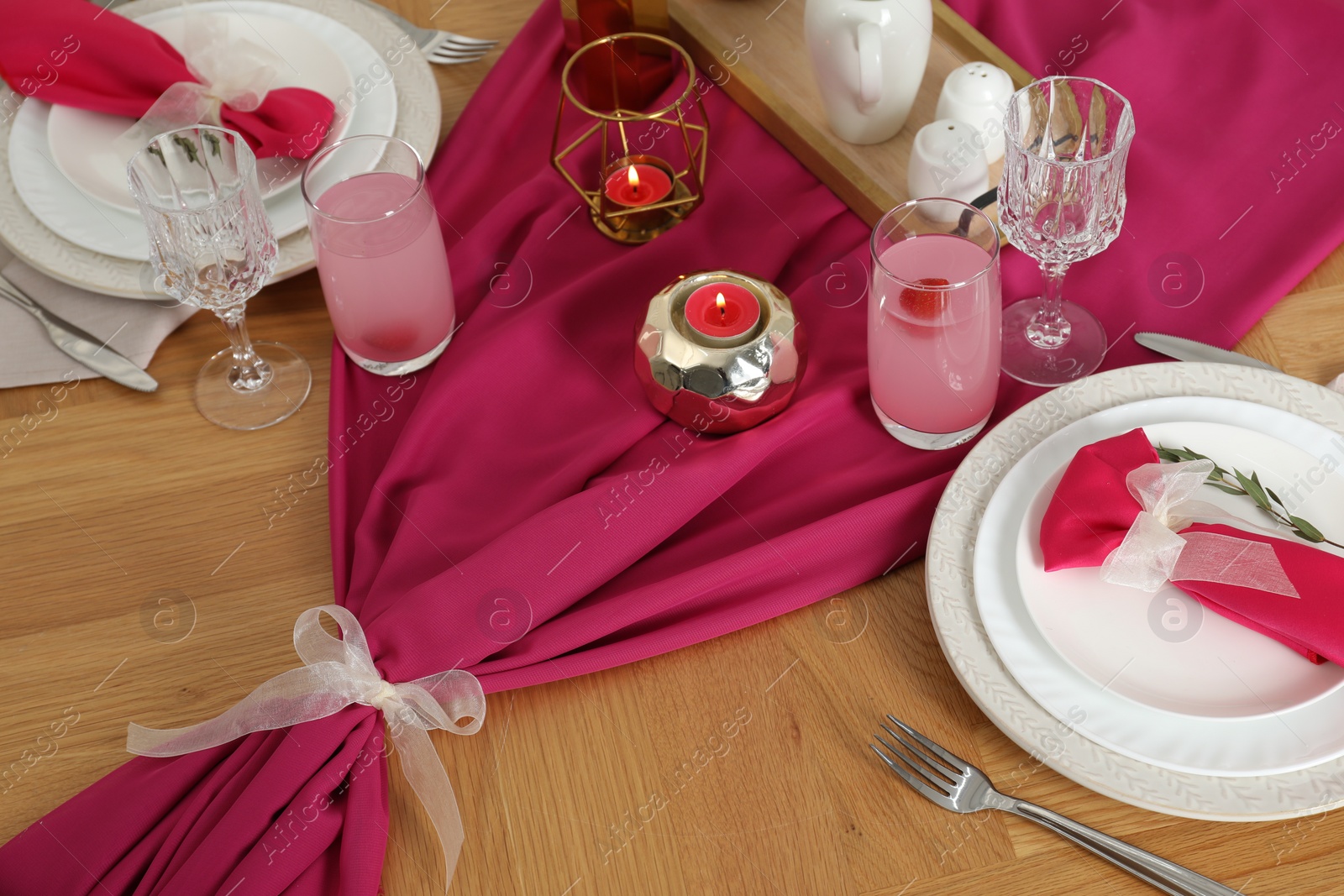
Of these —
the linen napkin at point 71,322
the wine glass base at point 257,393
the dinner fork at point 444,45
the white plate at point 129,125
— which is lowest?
the linen napkin at point 71,322

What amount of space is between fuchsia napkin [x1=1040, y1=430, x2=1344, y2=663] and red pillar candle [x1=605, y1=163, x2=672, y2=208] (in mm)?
393

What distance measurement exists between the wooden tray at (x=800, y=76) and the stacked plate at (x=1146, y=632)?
22 cm

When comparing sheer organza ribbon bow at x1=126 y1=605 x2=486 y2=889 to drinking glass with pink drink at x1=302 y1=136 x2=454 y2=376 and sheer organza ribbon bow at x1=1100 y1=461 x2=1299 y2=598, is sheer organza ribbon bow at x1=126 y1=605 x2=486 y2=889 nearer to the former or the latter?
drinking glass with pink drink at x1=302 y1=136 x2=454 y2=376

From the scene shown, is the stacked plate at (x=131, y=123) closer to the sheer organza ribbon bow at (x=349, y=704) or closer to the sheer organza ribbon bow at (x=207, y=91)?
the sheer organza ribbon bow at (x=207, y=91)

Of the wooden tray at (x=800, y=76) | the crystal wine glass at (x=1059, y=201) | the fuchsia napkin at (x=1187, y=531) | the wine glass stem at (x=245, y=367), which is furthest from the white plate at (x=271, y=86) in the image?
the fuchsia napkin at (x=1187, y=531)

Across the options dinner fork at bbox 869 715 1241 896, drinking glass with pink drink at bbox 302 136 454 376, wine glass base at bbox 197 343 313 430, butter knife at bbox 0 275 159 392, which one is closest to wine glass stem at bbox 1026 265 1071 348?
dinner fork at bbox 869 715 1241 896

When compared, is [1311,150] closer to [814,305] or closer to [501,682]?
[814,305]

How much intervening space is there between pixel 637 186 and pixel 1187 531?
47cm

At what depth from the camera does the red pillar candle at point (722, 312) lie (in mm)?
735

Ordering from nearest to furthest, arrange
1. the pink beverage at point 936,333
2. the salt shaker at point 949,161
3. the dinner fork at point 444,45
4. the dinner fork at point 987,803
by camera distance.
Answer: the dinner fork at point 987,803, the pink beverage at point 936,333, the salt shaker at point 949,161, the dinner fork at point 444,45

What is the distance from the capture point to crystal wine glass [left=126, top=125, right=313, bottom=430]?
0.72 metres

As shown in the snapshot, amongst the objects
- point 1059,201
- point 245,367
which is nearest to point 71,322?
point 245,367

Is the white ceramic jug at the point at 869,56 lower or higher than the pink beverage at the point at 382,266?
higher

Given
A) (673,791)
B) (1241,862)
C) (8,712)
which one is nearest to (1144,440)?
(1241,862)
